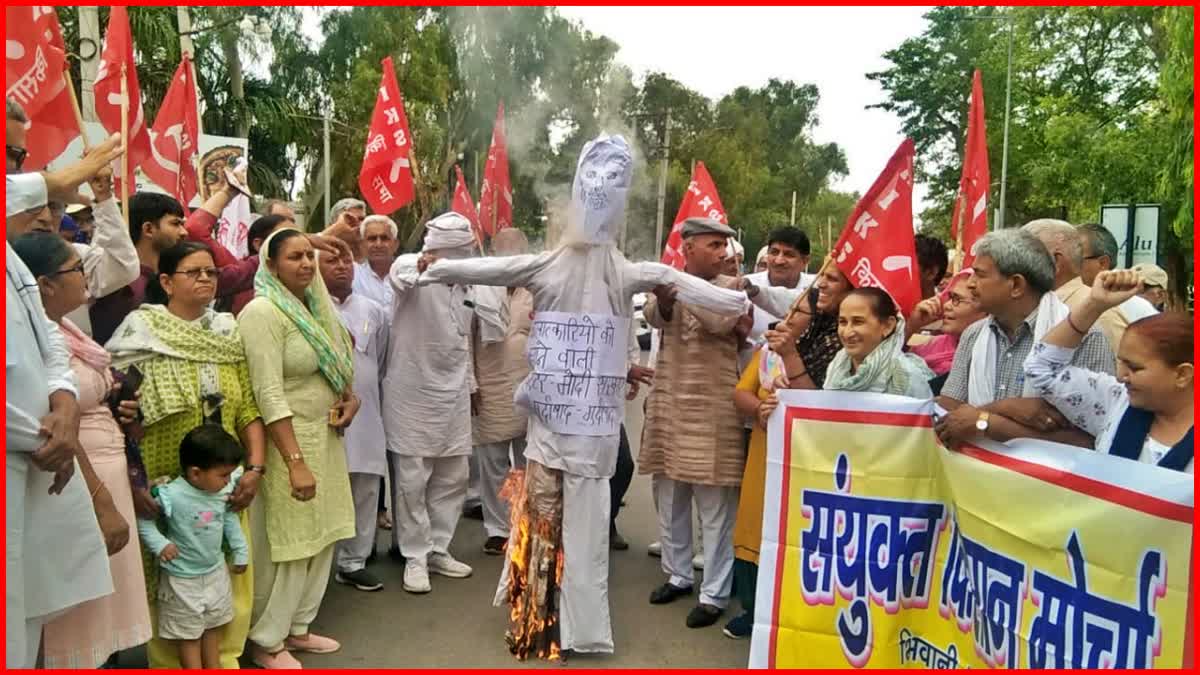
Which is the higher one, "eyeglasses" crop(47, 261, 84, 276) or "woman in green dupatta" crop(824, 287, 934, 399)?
"eyeglasses" crop(47, 261, 84, 276)

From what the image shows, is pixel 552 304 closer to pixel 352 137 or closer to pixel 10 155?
pixel 10 155

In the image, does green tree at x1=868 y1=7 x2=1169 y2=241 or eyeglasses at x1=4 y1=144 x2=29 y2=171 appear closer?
eyeglasses at x1=4 y1=144 x2=29 y2=171

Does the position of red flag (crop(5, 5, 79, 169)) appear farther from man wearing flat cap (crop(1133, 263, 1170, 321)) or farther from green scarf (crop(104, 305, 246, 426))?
man wearing flat cap (crop(1133, 263, 1170, 321))

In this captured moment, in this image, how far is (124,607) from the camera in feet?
10.1

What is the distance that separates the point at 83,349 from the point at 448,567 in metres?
2.35

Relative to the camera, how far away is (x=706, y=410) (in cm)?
418

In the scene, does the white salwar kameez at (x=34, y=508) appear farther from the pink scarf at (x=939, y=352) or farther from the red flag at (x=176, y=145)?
the red flag at (x=176, y=145)

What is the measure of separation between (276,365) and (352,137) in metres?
23.4

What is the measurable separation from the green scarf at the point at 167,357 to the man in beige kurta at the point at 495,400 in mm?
2065

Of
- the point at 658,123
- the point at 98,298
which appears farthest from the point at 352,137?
the point at 98,298

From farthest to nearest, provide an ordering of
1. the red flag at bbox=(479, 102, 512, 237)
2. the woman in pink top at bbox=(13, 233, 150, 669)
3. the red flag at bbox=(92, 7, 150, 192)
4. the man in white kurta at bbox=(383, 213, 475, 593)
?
the red flag at bbox=(479, 102, 512, 237), the red flag at bbox=(92, 7, 150, 192), the man in white kurta at bbox=(383, 213, 475, 593), the woman in pink top at bbox=(13, 233, 150, 669)

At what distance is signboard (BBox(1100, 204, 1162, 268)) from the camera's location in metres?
8.27

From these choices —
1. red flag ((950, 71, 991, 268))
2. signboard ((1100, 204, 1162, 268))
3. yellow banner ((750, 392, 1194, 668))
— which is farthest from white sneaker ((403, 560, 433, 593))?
signboard ((1100, 204, 1162, 268))

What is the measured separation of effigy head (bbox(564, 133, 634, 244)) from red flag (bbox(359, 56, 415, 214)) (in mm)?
4039
